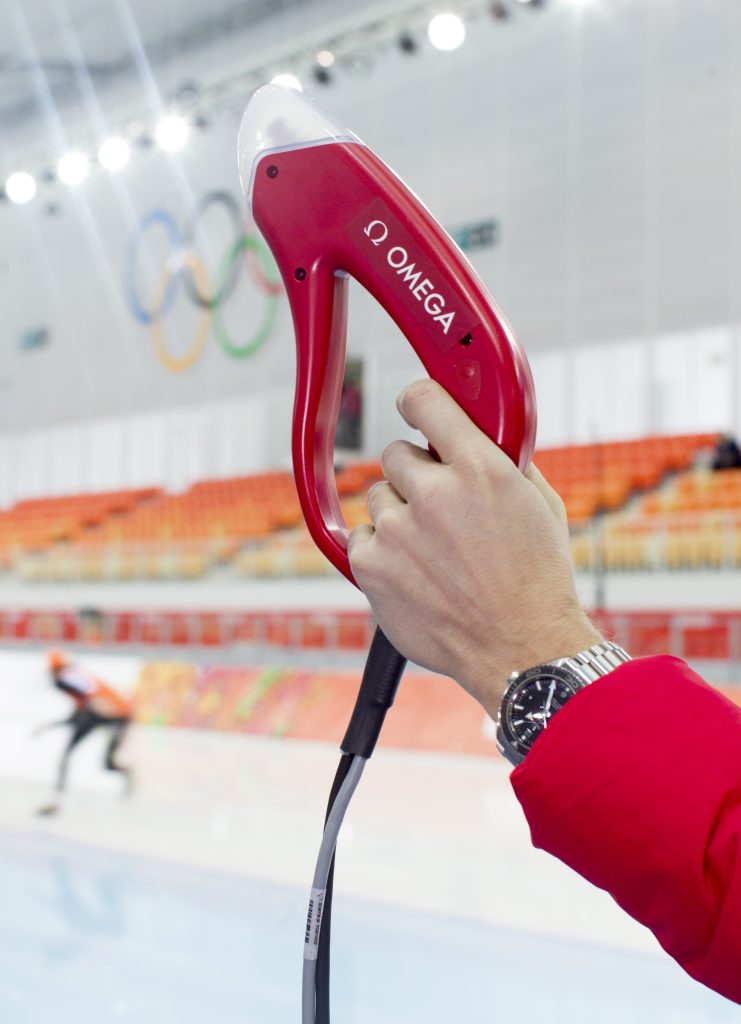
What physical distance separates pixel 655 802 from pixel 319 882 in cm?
29

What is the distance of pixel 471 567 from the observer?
0.63m

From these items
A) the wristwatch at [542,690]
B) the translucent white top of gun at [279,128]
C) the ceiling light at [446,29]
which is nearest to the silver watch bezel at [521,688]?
the wristwatch at [542,690]

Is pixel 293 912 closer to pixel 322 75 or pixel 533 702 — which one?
pixel 533 702

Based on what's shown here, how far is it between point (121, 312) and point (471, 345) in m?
17.3

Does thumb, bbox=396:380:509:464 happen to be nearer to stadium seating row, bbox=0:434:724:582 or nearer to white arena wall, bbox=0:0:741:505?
stadium seating row, bbox=0:434:724:582

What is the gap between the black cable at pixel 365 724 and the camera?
0.76 metres

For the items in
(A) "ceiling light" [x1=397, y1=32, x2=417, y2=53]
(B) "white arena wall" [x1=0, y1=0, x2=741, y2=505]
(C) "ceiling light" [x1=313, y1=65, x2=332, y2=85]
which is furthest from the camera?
(C) "ceiling light" [x1=313, y1=65, x2=332, y2=85]

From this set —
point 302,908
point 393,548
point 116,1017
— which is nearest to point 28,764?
point 302,908

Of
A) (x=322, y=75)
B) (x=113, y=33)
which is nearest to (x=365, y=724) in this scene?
(x=322, y=75)

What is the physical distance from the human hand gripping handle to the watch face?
0.01 meters

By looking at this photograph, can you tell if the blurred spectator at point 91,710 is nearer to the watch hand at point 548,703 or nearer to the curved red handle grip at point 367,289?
the curved red handle grip at point 367,289

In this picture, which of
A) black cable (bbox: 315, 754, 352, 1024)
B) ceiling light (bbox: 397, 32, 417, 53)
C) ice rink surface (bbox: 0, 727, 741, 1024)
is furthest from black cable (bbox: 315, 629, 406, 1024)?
ceiling light (bbox: 397, 32, 417, 53)

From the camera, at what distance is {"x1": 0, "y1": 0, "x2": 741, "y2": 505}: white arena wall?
38.2 ft

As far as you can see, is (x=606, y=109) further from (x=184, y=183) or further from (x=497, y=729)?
(x=497, y=729)
